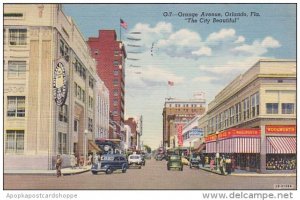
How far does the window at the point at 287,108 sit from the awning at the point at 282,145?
119cm

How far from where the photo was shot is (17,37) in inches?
1261

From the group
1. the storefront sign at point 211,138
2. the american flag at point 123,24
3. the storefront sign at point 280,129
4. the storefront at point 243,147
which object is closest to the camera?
the american flag at point 123,24

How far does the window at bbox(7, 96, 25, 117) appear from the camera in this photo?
104 feet

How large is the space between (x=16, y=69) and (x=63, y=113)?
3.78 metres

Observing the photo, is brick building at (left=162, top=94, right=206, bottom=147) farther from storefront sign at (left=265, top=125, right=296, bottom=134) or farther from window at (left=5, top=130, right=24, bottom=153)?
window at (left=5, top=130, right=24, bottom=153)

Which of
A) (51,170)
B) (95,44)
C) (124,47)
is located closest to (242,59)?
(124,47)

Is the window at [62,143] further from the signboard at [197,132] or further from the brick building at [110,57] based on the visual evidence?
the signboard at [197,132]

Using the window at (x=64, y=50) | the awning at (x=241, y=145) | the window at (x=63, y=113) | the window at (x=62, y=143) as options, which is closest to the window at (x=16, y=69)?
the window at (x=64, y=50)

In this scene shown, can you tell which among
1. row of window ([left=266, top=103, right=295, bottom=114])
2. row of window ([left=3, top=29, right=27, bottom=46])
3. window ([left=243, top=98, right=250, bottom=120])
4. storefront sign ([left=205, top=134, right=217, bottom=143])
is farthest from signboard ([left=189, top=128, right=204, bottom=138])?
row of window ([left=3, top=29, right=27, bottom=46])

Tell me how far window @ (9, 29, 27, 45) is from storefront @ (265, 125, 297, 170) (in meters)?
12.2

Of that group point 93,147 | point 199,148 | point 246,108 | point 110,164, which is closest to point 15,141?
point 93,147

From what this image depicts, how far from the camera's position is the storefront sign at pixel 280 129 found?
99.7 feet

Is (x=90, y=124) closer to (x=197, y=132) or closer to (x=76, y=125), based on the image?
(x=76, y=125)
